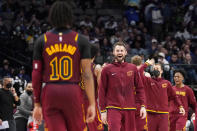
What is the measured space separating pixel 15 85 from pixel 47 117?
9.68m

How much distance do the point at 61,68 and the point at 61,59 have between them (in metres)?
0.11

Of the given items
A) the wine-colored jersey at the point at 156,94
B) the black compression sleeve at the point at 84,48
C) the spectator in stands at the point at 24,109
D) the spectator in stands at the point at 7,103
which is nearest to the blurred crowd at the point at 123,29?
the spectator in stands at the point at 24,109

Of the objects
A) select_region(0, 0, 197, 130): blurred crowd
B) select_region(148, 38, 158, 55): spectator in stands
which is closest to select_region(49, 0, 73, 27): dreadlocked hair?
select_region(0, 0, 197, 130): blurred crowd

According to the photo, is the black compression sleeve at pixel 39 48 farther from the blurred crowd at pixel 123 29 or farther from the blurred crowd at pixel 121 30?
the blurred crowd at pixel 123 29

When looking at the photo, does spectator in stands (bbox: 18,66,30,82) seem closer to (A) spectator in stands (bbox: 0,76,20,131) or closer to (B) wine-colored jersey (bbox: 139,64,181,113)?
(A) spectator in stands (bbox: 0,76,20,131)

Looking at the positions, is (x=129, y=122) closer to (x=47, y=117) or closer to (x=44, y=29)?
(x=47, y=117)

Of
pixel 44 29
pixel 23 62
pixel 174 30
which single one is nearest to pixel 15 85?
pixel 23 62

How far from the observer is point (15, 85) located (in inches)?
596

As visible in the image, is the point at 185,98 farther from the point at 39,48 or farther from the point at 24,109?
the point at 39,48

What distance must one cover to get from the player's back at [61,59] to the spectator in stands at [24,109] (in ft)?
22.8

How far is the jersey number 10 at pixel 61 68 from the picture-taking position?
18.5ft

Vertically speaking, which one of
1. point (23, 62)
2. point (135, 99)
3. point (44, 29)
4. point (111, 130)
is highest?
point (44, 29)

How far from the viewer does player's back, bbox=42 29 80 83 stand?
5.63 metres

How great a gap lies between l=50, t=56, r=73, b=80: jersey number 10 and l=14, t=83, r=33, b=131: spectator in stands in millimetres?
6975
